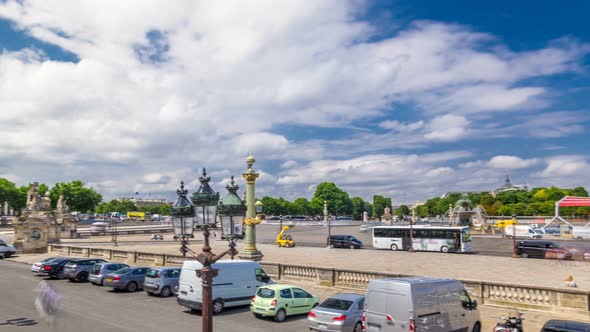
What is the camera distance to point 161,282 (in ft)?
77.5

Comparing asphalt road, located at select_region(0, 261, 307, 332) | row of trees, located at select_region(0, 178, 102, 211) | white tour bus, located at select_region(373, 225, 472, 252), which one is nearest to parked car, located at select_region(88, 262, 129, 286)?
asphalt road, located at select_region(0, 261, 307, 332)

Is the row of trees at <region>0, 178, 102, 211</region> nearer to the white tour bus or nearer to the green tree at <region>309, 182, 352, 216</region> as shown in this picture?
the green tree at <region>309, 182, 352, 216</region>

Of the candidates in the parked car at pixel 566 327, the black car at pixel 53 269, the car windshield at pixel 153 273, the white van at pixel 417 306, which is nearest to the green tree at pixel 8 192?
the black car at pixel 53 269

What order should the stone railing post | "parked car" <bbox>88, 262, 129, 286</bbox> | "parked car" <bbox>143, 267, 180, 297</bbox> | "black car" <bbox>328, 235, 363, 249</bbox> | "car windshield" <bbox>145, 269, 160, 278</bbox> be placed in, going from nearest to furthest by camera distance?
"parked car" <bbox>143, 267, 180, 297</bbox>, "car windshield" <bbox>145, 269, 160, 278</bbox>, the stone railing post, "parked car" <bbox>88, 262, 129, 286</bbox>, "black car" <bbox>328, 235, 363, 249</bbox>

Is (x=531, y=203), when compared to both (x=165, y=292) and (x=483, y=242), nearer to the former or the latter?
(x=483, y=242)

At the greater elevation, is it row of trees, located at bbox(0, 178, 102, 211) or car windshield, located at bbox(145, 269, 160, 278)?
row of trees, located at bbox(0, 178, 102, 211)

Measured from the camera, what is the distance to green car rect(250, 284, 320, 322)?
1802cm

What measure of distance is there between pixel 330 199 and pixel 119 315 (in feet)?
487

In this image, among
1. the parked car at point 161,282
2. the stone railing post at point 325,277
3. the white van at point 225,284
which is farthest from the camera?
the stone railing post at point 325,277

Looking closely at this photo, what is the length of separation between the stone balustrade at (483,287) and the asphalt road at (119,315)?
4.70 meters

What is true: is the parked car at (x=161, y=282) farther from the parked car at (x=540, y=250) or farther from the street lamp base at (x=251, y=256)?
the parked car at (x=540, y=250)

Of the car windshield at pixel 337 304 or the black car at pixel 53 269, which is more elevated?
the car windshield at pixel 337 304

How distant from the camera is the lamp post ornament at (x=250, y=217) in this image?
32062 millimetres

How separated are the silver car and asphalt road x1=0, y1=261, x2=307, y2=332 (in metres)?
1.69
